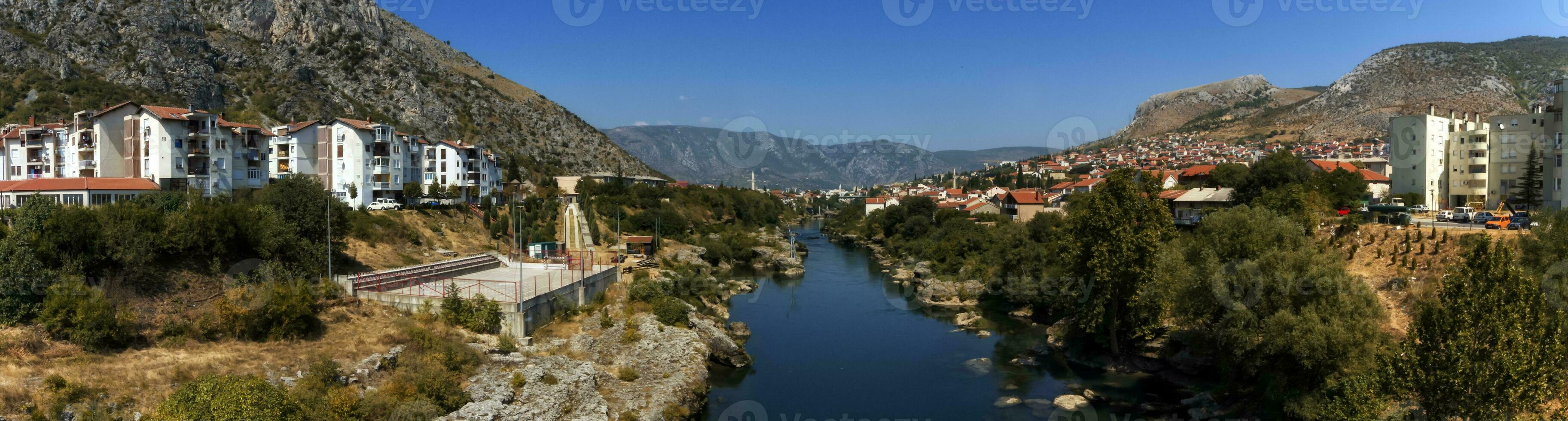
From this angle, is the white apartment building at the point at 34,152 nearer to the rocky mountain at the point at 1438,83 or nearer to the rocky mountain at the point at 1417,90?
the rocky mountain at the point at 1417,90

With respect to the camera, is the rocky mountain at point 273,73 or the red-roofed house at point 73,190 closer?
the red-roofed house at point 73,190

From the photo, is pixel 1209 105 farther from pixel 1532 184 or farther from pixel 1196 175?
pixel 1532 184

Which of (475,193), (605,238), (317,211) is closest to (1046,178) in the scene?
(605,238)

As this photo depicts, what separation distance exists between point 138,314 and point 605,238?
3041 cm

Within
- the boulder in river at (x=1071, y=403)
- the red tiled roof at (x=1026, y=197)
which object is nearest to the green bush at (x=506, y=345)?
the boulder in river at (x=1071, y=403)

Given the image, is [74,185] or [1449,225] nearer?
[1449,225]

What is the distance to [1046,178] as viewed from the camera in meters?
88.8

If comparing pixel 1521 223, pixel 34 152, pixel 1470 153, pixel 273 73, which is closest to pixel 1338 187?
pixel 1470 153

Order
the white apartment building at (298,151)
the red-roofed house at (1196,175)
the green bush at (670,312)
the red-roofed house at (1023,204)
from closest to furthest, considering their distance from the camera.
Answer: the green bush at (670,312)
the white apartment building at (298,151)
the red-roofed house at (1196,175)
the red-roofed house at (1023,204)

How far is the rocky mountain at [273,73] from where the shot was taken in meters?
50.7

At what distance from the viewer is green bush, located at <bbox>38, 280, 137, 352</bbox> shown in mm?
13422

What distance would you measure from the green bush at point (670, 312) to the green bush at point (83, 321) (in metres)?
12.2

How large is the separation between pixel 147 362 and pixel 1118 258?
835 inches

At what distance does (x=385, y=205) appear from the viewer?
3491 centimetres
